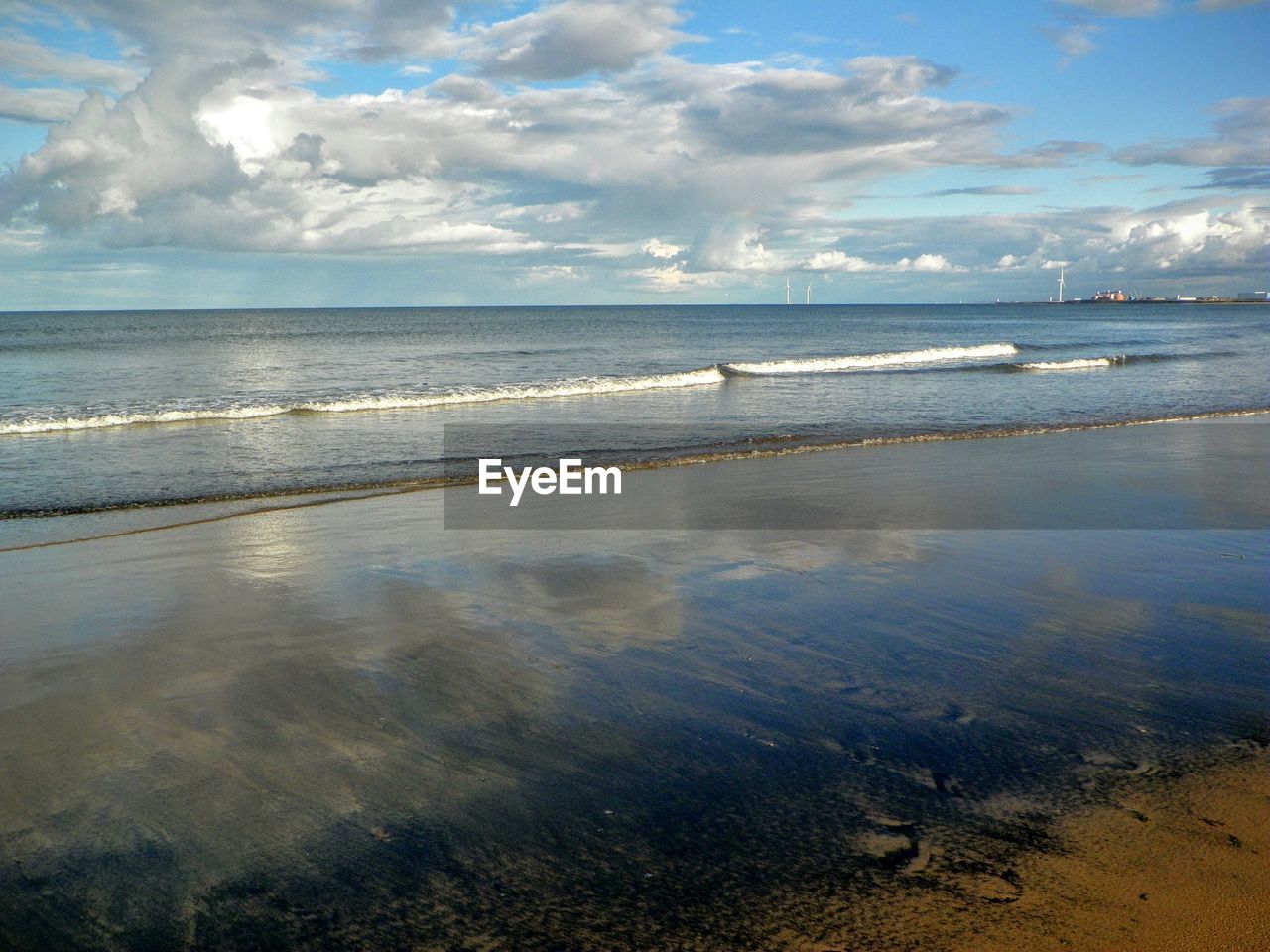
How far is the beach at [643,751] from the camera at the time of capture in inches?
126

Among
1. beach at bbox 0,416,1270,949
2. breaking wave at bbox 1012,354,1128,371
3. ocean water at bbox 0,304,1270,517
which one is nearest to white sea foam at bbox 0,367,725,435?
ocean water at bbox 0,304,1270,517

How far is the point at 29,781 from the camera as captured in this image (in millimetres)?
4156

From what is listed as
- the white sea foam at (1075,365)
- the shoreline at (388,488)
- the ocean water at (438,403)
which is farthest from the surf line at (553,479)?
the white sea foam at (1075,365)

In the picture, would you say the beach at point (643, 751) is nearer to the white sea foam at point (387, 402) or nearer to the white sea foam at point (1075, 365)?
the white sea foam at point (387, 402)

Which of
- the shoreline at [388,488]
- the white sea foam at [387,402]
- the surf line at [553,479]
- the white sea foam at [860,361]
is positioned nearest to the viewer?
the shoreline at [388,488]

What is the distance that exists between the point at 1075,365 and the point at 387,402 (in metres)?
27.8

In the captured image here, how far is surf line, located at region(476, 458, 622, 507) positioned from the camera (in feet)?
39.6

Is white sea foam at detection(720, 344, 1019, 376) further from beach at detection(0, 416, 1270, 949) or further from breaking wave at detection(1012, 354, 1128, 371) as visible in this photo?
beach at detection(0, 416, 1270, 949)

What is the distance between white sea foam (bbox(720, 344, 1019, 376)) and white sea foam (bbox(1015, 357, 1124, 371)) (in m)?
5.55

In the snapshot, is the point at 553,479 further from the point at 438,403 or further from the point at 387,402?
the point at 387,402

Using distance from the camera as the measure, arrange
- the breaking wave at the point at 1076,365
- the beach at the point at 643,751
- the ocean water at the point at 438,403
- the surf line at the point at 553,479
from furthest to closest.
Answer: the breaking wave at the point at 1076,365 → the ocean water at the point at 438,403 → the surf line at the point at 553,479 → the beach at the point at 643,751

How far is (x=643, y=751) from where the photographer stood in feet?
14.3

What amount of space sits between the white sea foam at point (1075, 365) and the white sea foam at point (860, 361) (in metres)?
5.55

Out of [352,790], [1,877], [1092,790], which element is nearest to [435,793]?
[352,790]
